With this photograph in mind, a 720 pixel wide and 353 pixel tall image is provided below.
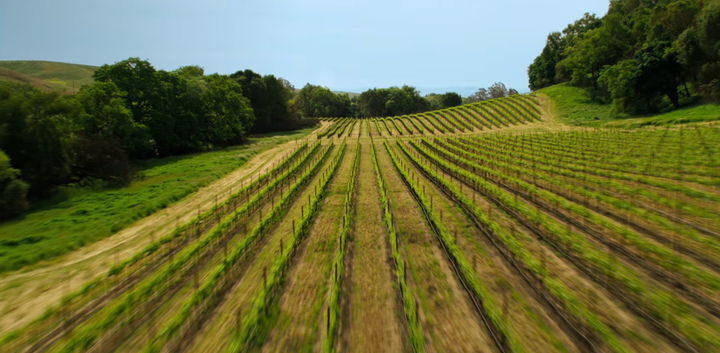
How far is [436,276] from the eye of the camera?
11492 mm

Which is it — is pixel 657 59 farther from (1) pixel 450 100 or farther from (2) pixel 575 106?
(1) pixel 450 100

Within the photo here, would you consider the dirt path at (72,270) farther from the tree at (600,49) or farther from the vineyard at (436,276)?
the tree at (600,49)

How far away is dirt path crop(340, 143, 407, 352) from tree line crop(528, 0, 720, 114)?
180 feet

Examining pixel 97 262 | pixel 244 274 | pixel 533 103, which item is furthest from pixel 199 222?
pixel 533 103

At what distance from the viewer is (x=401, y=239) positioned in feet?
49.1

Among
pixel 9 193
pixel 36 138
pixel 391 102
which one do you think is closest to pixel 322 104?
pixel 391 102

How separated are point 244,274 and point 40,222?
15.4 metres

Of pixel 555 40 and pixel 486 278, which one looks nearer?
pixel 486 278

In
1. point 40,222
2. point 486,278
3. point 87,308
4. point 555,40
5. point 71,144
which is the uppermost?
point 555,40

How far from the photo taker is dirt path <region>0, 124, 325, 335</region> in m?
10.3

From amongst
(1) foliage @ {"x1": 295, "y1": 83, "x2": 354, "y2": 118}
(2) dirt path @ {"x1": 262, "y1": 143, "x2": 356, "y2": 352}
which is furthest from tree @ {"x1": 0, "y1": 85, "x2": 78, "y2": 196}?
(1) foliage @ {"x1": 295, "y1": 83, "x2": 354, "y2": 118}

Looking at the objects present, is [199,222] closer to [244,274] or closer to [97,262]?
[97,262]

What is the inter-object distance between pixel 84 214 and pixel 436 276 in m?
22.2

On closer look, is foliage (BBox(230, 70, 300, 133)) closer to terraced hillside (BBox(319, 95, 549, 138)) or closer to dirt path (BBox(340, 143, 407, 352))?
terraced hillside (BBox(319, 95, 549, 138))
